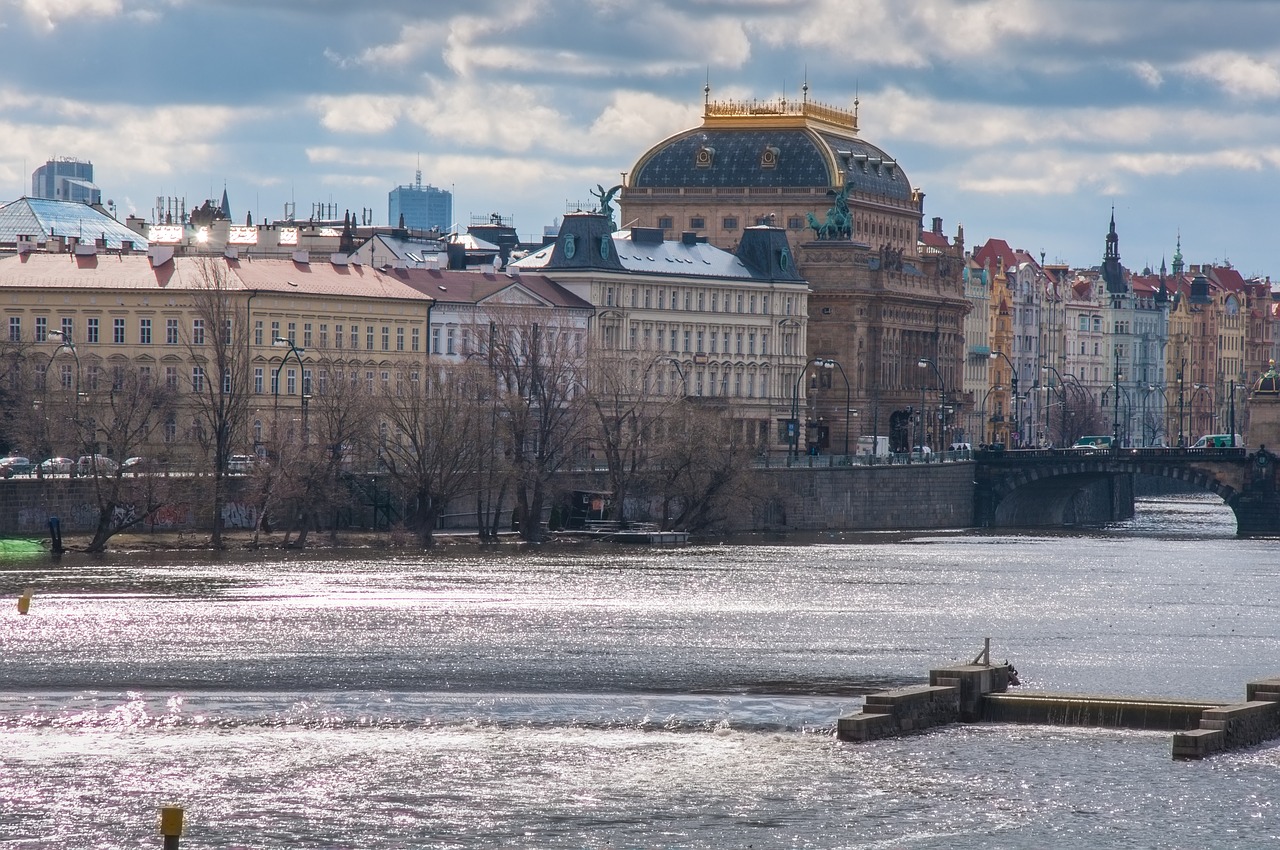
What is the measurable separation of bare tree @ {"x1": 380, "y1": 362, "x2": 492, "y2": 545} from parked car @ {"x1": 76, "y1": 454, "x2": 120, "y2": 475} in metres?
11.9

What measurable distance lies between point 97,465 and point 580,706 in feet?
166

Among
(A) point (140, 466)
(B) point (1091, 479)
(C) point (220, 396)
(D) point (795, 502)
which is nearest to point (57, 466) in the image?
(A) point (140, 466)

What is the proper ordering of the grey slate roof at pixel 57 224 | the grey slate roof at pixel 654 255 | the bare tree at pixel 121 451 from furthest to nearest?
the grey slate roof at pixel 57 224
the grey slate roof at pixel 654 255
the bare tree at pixel 121 451

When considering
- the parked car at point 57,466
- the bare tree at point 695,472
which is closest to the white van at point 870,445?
the bare tree at point 695,472

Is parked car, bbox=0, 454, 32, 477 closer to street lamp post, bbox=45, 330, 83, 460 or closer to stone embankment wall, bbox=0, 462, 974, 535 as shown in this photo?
street lamp post, bbox=45, 330, 83, 460

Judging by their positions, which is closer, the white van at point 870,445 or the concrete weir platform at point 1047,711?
the concrete weir platform at point 1047,711

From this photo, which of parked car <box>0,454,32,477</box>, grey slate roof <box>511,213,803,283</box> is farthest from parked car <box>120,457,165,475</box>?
grey slate roof <box>511,213,803,283</box>

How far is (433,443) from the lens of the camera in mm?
119875

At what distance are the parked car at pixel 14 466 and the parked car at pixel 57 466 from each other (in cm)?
89

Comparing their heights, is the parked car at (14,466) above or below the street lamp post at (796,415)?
below

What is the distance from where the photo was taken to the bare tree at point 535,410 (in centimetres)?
12325

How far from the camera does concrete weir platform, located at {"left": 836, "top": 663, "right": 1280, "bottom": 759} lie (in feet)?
192

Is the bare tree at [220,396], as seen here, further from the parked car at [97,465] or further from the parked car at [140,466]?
the parked car at [97,465]

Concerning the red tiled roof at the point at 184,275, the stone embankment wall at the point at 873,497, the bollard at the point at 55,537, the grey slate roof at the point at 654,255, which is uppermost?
the grey slate roof at the point at 654,255
